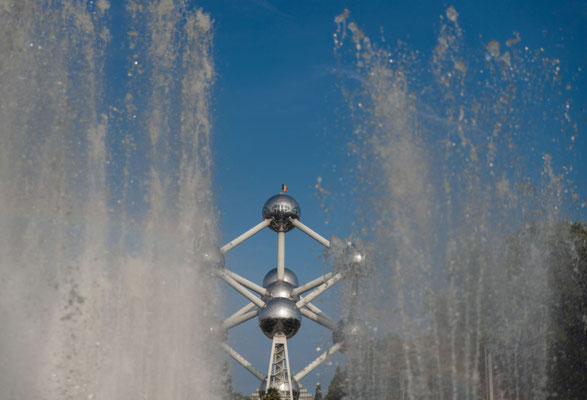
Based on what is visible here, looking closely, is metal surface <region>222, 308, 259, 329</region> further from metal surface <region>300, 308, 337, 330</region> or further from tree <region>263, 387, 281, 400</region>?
tree <region>263, 387, 281, 400</region>

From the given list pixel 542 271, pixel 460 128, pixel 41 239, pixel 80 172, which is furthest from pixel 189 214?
pixel 542 271

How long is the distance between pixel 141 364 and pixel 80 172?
13.4ft

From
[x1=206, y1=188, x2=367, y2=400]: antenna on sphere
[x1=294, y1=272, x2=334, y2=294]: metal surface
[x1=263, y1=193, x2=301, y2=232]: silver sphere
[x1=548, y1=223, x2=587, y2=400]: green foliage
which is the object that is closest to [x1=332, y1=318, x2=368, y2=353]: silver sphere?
[x1=206, y1=188, x2=367, y2=400]: antenna on sphere

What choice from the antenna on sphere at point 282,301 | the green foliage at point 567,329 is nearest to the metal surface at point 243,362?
the antenna on sphere at point 282,301

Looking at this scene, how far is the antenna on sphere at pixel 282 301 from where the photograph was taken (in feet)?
98.9

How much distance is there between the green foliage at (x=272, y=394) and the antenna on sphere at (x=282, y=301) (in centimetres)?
120

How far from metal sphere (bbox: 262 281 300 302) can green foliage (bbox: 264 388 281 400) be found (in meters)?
4.91

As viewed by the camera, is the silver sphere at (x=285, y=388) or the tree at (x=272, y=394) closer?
the tree at (x=272, y=394)

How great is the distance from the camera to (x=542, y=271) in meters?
17.1

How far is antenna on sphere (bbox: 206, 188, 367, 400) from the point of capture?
30141 mm

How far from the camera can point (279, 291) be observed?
108 ft

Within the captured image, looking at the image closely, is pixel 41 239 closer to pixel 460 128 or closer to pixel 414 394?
pixel 460 128

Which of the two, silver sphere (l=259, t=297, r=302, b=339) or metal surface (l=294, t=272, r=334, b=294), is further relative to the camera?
metal surface (l=294, t=272, r=334, b=294)

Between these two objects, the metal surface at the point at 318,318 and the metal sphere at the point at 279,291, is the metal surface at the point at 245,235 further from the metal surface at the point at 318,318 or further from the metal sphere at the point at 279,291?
the metal surface at the point at 318,318
